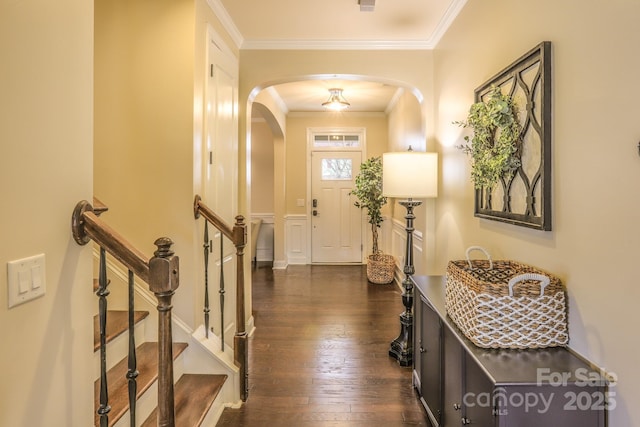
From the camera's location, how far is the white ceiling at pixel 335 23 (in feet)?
9.14

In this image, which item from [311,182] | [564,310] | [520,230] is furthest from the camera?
[311,182]

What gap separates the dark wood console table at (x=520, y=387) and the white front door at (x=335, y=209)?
510cm

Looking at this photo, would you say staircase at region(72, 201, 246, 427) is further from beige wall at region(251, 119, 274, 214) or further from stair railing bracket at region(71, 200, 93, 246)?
beige wall at region(251, 119, 274, 214)

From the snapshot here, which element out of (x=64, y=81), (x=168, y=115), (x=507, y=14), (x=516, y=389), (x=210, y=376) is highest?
(x=507, y=14)

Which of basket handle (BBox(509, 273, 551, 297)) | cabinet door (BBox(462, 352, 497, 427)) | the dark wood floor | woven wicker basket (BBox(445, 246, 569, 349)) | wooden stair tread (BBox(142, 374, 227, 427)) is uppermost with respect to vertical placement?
basket handle (BBox(509, 273, 551, 297))

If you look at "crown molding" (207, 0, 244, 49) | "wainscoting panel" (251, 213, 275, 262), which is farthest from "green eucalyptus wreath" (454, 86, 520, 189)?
"wainscoting panel" (251, 213, 275, 262)

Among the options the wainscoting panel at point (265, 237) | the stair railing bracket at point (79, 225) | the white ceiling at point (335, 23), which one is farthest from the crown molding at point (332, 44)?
the wainscoting panel at point (265, 237)

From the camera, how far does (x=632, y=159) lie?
3.70 ft

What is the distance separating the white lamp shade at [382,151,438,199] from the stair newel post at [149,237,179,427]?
1.90 meters

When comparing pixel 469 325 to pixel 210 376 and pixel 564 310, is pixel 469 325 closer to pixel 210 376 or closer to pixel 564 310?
pixel 564 310

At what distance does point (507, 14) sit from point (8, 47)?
85.6 inches

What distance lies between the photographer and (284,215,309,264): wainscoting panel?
6.86m

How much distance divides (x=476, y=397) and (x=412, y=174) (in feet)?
5.60

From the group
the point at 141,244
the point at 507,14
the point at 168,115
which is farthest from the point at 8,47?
the point at 507,14
